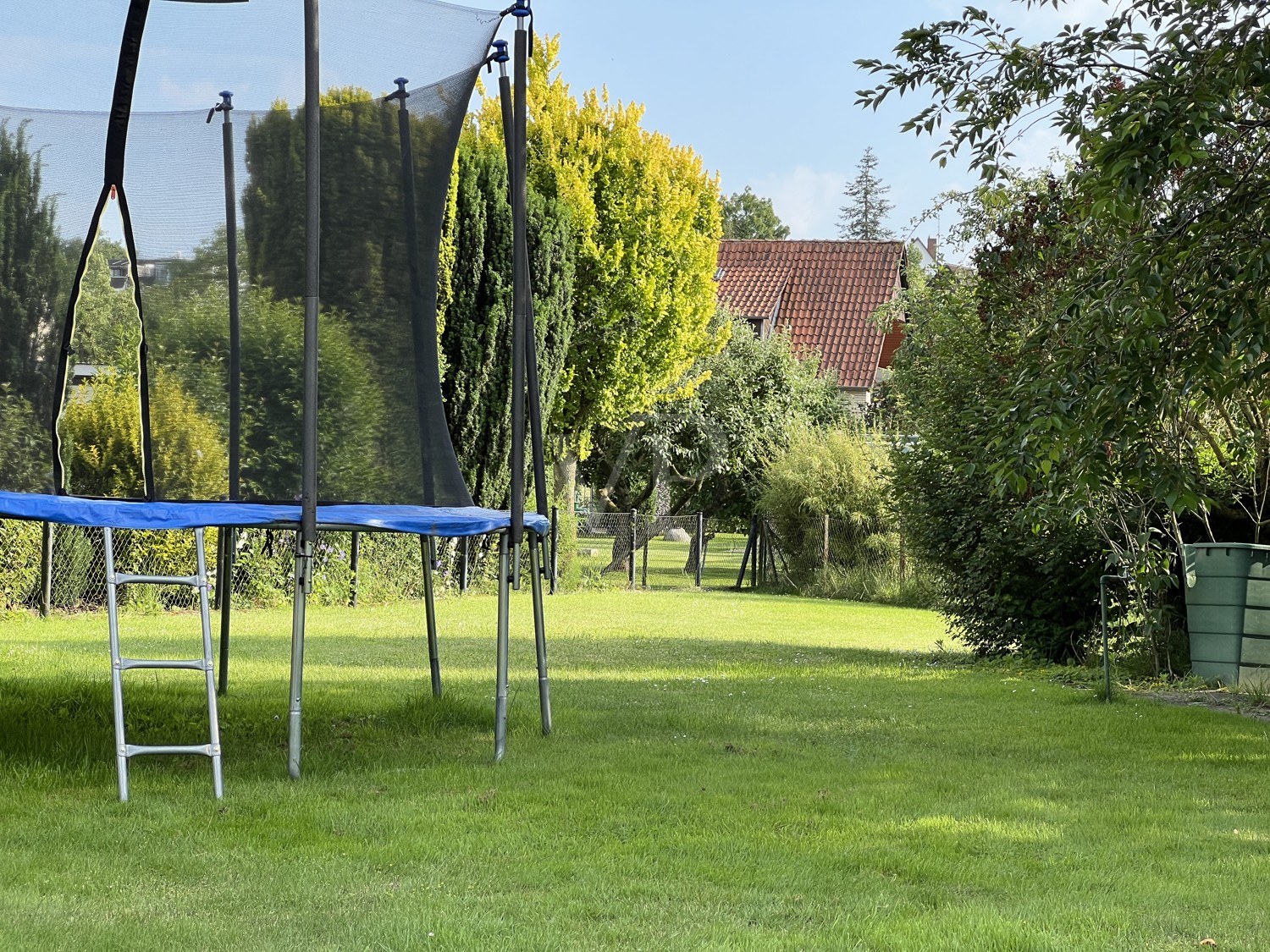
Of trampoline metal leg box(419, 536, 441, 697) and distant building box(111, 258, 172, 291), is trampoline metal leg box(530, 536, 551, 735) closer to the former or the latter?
trampoline metal leg box(419, 536, 441, 697)

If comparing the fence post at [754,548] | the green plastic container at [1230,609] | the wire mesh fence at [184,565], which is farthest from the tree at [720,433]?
the green plastic container at [1230,609]

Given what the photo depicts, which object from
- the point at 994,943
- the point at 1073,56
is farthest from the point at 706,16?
the point at 994,943

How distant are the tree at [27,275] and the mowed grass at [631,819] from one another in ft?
5.81

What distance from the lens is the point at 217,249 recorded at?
6.95 m

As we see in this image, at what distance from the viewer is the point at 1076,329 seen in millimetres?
5305

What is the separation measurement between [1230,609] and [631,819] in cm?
607

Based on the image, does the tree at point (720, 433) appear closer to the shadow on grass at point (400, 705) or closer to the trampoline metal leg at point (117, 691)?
the shadow on grass at point (400, 705)

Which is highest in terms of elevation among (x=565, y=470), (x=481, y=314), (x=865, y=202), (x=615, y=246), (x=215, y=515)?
(x=865, y=202)

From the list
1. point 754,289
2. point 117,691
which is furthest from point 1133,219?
point 754,289

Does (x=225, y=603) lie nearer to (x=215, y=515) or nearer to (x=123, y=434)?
(x=123, y=434)

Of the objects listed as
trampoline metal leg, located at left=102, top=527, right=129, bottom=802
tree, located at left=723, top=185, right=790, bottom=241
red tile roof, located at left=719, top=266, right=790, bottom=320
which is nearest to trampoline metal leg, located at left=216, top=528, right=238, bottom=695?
trampoline metal leg, located at left=102, top=527, right=129, bottom=802

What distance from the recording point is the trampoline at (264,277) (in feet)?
20.5

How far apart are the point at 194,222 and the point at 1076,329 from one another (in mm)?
4618

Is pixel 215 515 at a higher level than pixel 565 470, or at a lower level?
lower
